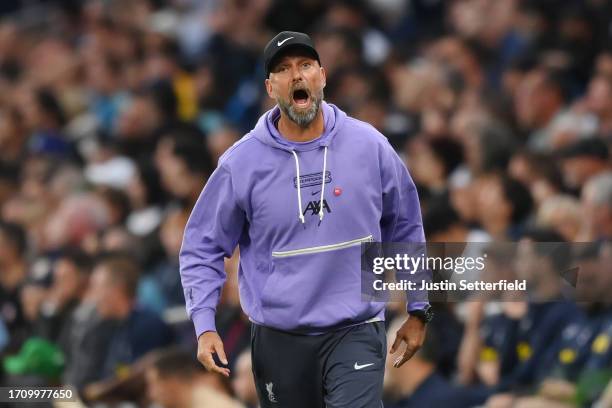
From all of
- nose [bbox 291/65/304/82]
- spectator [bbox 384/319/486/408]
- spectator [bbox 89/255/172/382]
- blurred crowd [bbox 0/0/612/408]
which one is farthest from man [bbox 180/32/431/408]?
spectator [bbox 89/255/172/382]

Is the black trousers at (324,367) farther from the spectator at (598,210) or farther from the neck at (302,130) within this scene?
the spectator at (598,210)

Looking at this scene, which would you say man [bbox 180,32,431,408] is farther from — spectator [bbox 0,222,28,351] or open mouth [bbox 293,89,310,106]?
spectator [bbox 0,222,28,351]

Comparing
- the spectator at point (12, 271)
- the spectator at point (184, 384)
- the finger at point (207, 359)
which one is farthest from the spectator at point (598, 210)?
the spectator at point (12, 271)

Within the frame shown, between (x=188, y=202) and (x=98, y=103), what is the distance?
166 inches

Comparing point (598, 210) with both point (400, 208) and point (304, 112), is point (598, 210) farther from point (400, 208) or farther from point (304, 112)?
point (304, 112)

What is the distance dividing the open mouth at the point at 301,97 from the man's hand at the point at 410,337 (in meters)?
0.95

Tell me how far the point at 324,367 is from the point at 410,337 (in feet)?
1.25

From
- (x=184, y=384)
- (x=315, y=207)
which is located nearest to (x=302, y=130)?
(x=315, y=207)

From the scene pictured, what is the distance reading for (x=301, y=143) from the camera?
572cm

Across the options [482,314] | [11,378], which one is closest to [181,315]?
[11,378]

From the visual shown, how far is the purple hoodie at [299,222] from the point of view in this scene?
5609 millimetres

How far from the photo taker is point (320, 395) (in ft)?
18.6

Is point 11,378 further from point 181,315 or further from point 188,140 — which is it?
point 188,140

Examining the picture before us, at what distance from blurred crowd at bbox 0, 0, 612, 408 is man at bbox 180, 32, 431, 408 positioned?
4.69 feet
